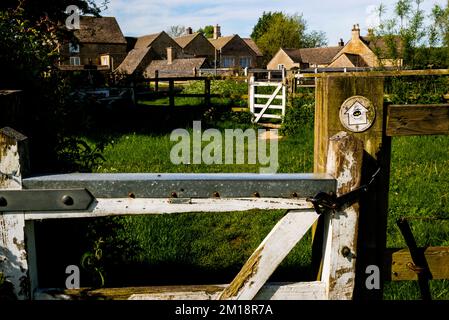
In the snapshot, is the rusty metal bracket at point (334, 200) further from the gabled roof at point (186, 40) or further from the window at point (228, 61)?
the window at point (228, 61)

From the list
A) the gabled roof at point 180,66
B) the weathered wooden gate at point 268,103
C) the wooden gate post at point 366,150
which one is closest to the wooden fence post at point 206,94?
the weathered wooden gate at point 268,103

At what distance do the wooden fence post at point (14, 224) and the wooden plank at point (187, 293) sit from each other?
0.40 ft

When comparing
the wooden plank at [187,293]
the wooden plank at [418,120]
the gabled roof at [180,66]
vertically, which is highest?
the gabled roof at [180,66]

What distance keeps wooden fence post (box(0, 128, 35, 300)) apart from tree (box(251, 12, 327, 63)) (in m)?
80.9

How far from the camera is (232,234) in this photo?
16.9 feet

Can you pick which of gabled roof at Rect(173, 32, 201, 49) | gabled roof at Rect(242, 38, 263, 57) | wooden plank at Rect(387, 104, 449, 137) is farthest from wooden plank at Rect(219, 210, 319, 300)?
gabled roof at Rect(242, 38, 263, 57)

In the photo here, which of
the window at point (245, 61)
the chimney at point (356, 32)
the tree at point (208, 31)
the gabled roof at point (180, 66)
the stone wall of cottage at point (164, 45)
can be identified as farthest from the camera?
the tree at point (208, 31)

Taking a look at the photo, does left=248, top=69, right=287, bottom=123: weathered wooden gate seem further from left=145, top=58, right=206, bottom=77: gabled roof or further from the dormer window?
the dormer window

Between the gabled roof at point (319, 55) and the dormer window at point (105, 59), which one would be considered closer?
the dormer window at point (105, 59)

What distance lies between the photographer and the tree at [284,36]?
263 feet

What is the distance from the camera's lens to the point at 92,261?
278 centimetres

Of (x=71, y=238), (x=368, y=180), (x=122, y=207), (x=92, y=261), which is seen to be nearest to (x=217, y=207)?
(x=122, y=207)

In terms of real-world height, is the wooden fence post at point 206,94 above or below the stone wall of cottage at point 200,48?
below
